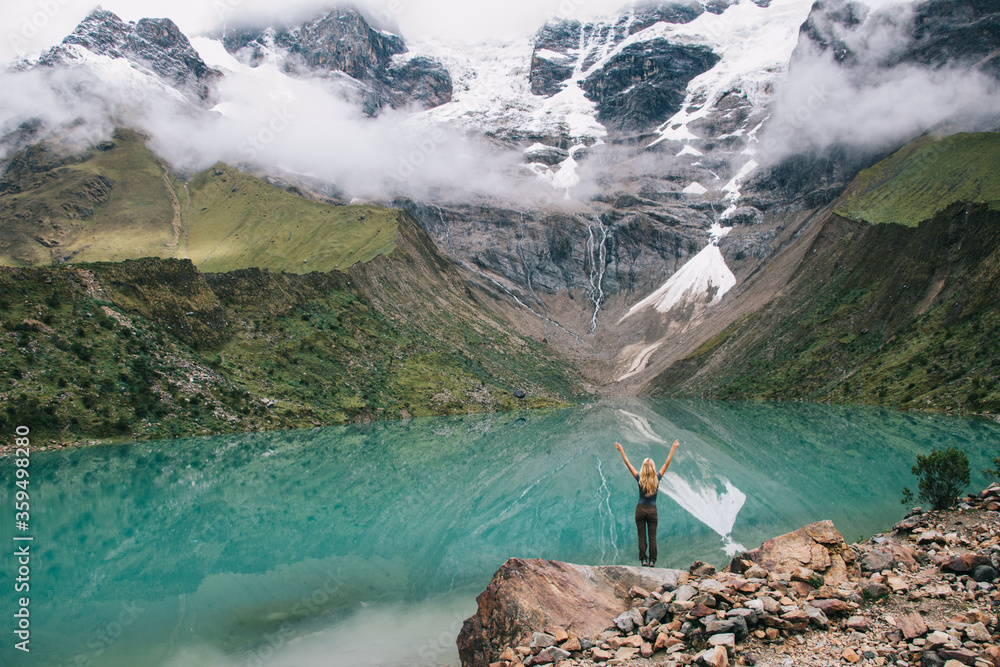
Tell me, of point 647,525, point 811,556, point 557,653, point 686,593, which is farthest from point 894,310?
point 557,653

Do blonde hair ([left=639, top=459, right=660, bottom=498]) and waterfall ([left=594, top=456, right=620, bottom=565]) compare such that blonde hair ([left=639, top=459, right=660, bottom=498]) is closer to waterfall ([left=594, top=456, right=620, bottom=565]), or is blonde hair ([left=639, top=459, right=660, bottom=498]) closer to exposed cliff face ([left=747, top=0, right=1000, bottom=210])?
waterfall ([left=594, top=456, right=620, bottom=565])

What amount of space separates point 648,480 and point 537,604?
4629 millimetres

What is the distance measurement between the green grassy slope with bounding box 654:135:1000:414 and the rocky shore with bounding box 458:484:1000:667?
48.7 m

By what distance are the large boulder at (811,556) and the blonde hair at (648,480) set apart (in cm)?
251

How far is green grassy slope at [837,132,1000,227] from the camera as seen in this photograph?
3460 inches

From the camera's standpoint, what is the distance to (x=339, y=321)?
101188 millimetres

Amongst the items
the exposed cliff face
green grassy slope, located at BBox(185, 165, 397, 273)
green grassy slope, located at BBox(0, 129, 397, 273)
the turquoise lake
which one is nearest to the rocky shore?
the turquoise lake

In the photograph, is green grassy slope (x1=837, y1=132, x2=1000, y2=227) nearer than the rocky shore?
No

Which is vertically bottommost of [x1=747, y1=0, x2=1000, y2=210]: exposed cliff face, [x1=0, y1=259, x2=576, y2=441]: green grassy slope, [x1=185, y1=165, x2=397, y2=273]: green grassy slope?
[x1=0, y1=259, x2=576, y2=441]: green grassy slope

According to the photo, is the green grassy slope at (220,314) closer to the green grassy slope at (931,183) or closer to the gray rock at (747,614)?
the gray rock at (747,614)

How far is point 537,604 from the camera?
11047mm

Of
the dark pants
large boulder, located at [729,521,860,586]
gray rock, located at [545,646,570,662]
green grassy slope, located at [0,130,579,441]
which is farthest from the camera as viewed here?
green grassy slope, located at [0,130,579,441]

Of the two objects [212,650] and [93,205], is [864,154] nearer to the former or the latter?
[212,650]

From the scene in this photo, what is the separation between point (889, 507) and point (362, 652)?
18.1 m
